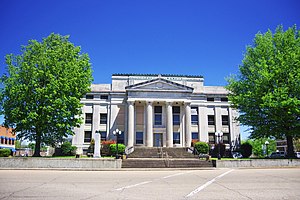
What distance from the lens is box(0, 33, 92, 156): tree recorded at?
81.0 ft

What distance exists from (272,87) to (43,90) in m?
24.2

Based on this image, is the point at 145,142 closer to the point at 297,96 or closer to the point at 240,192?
the point at 297,96

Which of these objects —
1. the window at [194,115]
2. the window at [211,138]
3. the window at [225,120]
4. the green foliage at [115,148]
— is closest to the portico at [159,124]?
the window at [194,115]

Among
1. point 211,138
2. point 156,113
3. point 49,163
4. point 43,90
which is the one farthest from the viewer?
point 211,138

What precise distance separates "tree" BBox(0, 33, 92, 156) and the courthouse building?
13.5 m

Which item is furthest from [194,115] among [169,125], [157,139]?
[157,139]

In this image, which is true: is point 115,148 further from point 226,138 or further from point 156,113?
point 226,138

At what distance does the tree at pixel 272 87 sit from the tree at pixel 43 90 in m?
18.7

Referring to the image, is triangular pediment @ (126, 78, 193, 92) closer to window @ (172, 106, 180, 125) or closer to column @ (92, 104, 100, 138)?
window @ (172, 106, 180, 125)

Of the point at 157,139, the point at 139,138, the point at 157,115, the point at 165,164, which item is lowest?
the point at 165,164

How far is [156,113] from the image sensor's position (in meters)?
42.0

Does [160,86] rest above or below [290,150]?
above

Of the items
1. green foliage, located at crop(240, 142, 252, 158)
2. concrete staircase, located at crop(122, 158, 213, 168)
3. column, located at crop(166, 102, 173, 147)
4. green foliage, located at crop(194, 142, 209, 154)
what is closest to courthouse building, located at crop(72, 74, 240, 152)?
column, located at crop(166, 102, 173, 147)

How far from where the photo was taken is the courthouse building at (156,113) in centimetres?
3969
